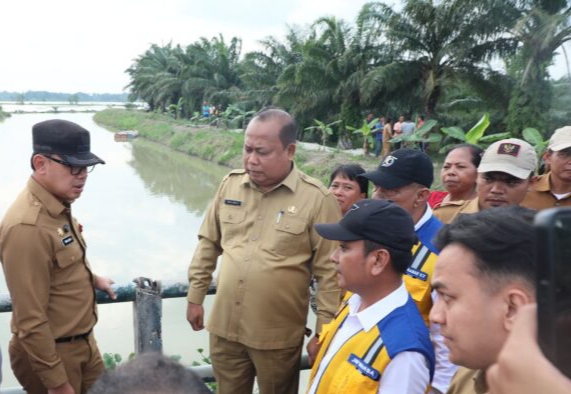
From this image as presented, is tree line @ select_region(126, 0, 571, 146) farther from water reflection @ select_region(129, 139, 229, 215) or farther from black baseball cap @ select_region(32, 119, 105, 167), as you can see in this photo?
black baseball cap @ select_region(32, 119, 105, 167)

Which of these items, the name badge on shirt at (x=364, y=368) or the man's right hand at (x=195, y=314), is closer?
the name badge on shirt at (x=364, y=368)

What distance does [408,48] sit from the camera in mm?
17734

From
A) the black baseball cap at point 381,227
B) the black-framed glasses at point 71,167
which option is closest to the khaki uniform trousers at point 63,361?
the black-framed glasses at point 71,167

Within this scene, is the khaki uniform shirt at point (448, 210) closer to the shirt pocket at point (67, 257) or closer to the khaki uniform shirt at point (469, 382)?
the khaki uniform shirt at point (469, 382)

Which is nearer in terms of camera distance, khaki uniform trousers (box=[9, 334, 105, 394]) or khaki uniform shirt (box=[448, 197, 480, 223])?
khaki uniform trousers (box=[9, 334, 105, 394])

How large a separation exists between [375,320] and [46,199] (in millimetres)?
1390

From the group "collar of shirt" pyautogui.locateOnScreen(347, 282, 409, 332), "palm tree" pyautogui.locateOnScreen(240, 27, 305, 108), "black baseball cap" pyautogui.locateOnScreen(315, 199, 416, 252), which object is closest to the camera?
"collar of shirt" pyautogui.locateOnScreen(347, 282, 409, 332)

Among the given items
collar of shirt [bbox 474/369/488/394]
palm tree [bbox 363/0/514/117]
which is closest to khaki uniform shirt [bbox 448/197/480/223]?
collar of shirt [bbox 474/369/488/394]

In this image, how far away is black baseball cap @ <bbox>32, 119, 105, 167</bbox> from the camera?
221 centimetres

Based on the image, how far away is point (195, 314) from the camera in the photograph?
2561mm

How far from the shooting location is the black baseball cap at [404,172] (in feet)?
8.16

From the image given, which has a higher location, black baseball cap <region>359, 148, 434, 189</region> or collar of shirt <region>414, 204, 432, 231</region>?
black baseball cap <region>359, 148, 434, 189</region>

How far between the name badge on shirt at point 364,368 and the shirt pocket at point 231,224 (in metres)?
1.04

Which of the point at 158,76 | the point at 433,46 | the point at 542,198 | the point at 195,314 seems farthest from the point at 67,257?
the point at 158,76
